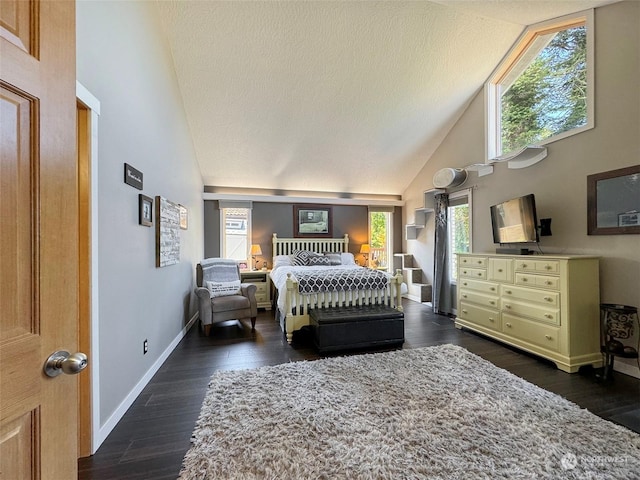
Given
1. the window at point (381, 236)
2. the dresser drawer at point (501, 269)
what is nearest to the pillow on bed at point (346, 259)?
the window at point (381, 236)

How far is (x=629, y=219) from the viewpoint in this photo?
104 inches

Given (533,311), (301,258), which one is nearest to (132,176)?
(301,258)

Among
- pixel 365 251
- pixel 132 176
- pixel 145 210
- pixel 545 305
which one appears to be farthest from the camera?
pixel 365 251

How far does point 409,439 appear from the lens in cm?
176

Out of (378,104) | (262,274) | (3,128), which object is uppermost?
(378,104)

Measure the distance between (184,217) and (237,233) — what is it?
2.07 meters

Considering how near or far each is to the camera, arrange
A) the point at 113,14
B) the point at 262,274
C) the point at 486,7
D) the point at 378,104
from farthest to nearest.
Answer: the point at 262,274 → the point at 378,104 → the point at 486,7 → the point at 113,14

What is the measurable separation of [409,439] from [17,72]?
7.82ft

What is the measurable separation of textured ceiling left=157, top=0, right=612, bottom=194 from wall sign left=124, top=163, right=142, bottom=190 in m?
2.13

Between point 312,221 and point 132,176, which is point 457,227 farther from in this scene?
point 132,176

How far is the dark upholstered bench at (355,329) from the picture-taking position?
124 inches

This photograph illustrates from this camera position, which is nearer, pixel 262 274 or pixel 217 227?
pixel 262 274

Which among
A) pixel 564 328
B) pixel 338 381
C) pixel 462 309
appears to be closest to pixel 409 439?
pixel 338 381

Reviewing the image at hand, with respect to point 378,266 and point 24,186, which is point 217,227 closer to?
point 378,266
